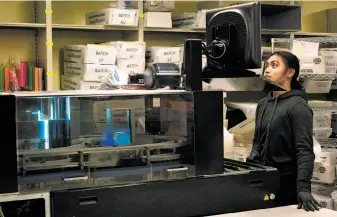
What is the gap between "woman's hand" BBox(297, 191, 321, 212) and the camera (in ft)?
6.60

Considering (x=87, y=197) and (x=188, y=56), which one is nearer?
(x=87, y=197)

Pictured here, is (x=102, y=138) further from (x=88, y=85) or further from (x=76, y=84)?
Answer: (x=76, y=84)

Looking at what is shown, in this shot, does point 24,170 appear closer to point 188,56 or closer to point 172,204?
point 172,204

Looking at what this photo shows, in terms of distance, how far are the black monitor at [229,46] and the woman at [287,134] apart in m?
0.43

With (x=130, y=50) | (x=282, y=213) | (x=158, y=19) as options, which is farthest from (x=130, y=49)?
(x=282, y=213)

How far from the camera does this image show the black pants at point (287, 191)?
2.06 metres

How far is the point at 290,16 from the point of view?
169 inches

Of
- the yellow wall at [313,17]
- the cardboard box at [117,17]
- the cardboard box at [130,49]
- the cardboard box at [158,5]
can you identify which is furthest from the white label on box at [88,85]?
the yellow wall at [313,17]

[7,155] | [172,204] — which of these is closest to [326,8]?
[172,204]

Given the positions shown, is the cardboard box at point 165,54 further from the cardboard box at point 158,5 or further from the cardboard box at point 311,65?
the cardboard box at point 311,65

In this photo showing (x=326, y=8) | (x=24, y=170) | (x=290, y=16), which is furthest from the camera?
(x=326, y=8)

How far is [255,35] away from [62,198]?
0.97m

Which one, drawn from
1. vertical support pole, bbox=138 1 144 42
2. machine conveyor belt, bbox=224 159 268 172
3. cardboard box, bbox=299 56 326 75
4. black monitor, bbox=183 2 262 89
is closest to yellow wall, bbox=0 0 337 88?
vertical support pole, bbox=138 1 144 42

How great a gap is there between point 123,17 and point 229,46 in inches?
70.1
